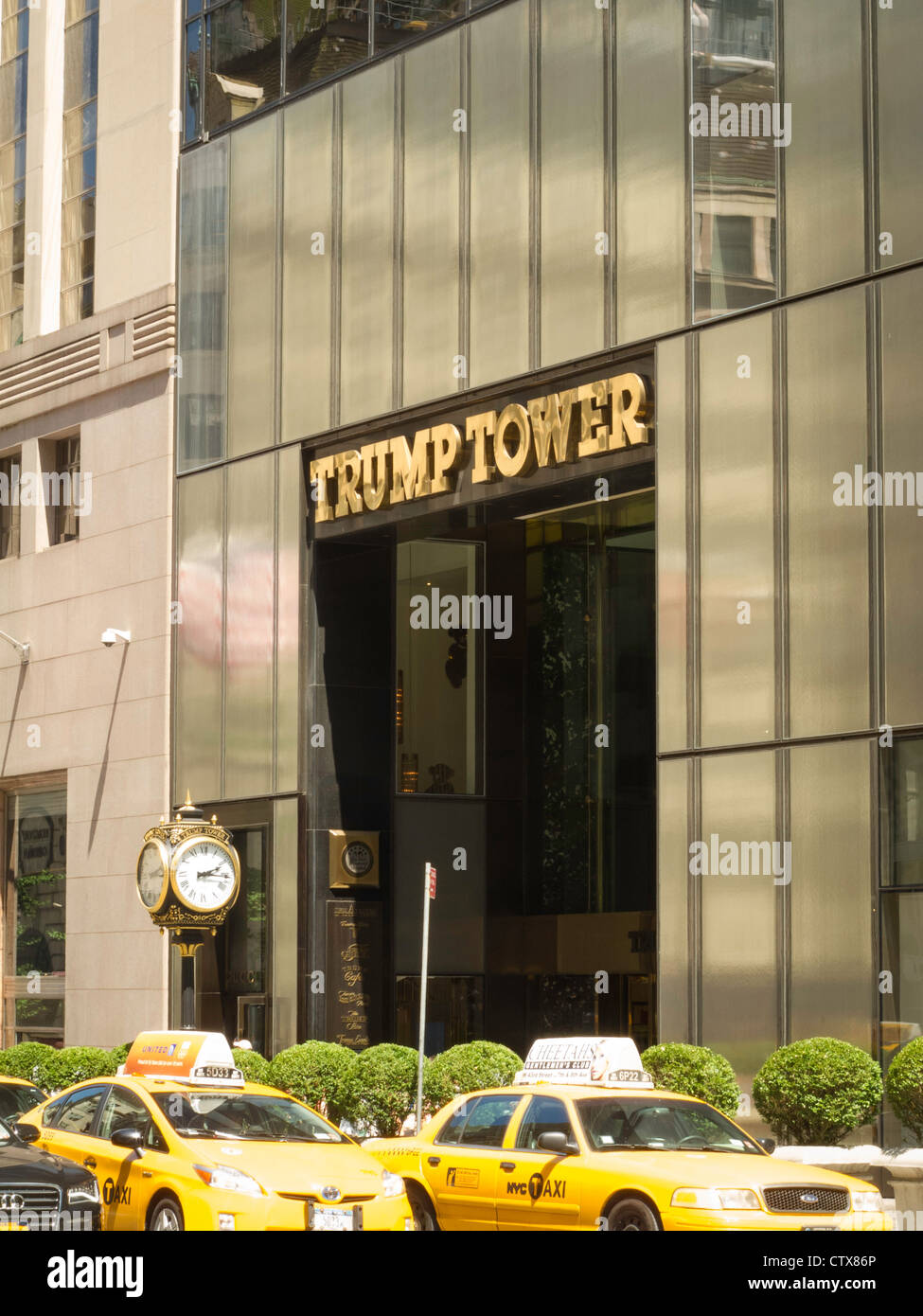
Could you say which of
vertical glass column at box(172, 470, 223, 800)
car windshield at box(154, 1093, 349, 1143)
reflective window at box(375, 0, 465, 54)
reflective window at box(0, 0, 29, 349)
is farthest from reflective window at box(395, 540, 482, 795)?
car windshield at box(154, 1093, 349, 1143)

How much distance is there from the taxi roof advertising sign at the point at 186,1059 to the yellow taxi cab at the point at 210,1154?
Answer: 0.05ft

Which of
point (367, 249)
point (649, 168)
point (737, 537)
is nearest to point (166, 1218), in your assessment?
point (737, 537)

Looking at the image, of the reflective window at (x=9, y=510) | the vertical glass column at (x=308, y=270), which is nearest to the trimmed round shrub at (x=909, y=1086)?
the vertical glass column at (x=308, y=270)

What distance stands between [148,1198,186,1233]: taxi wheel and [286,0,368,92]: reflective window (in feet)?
61.3

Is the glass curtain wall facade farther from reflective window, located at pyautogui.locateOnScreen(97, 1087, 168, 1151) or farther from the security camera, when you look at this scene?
reflective window, located at pyautogui.locateOnScreen(97, 1087, 168, 1151)

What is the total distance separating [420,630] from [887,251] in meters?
11.4

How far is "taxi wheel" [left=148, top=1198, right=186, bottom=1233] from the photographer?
14180 millimetres

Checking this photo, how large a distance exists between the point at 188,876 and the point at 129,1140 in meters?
8.54

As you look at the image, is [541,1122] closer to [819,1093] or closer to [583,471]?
[819,1093]

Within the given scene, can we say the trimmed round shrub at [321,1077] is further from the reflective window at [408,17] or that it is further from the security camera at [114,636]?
the reflective window at [408,17]

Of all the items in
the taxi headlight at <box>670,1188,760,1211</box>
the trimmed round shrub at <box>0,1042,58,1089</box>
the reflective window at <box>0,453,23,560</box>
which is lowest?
the trimmed round shrub at <box>0,1042,58,1089</box>

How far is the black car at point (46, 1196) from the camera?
13836 mm

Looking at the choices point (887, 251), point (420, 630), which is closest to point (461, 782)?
point (420, 630)

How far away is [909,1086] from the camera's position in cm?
1761
